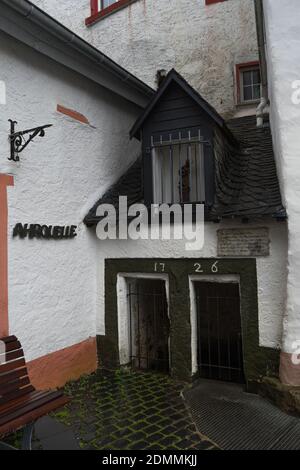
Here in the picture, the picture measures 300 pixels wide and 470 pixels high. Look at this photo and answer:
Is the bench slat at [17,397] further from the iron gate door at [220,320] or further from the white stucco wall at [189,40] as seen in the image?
the white stucco wall at [189,40]

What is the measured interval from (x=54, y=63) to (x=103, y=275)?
122 inches

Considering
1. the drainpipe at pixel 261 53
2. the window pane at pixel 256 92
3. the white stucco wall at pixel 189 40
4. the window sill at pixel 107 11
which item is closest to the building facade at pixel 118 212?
the drainpipe at pixel 261 53

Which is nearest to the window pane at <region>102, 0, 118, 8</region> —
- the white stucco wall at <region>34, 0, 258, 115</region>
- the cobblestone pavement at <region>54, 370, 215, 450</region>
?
the white stucco wall at <region>34, 0, 258, 115</region>

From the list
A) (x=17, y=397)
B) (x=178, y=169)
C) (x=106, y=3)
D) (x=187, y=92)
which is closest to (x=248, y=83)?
(x=187, y=92)

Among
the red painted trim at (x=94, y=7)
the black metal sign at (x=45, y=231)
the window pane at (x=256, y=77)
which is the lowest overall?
the black metal sign at (x=45, y=231)

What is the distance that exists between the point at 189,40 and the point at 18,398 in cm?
755

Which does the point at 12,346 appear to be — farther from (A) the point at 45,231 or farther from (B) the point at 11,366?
(A) the point at 45,231

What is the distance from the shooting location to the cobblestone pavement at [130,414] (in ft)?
12.7

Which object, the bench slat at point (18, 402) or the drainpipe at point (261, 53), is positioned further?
the drainpipe at point (261, 53)

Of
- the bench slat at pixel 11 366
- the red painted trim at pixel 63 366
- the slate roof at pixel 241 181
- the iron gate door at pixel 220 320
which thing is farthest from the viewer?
the iron gate door at pixel 220 320

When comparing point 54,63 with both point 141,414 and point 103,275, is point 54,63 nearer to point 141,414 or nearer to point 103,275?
point 103,275

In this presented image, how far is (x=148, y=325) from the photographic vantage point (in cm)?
686

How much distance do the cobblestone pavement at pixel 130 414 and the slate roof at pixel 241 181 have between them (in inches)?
90.6

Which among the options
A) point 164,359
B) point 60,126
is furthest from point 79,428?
point 60,126
